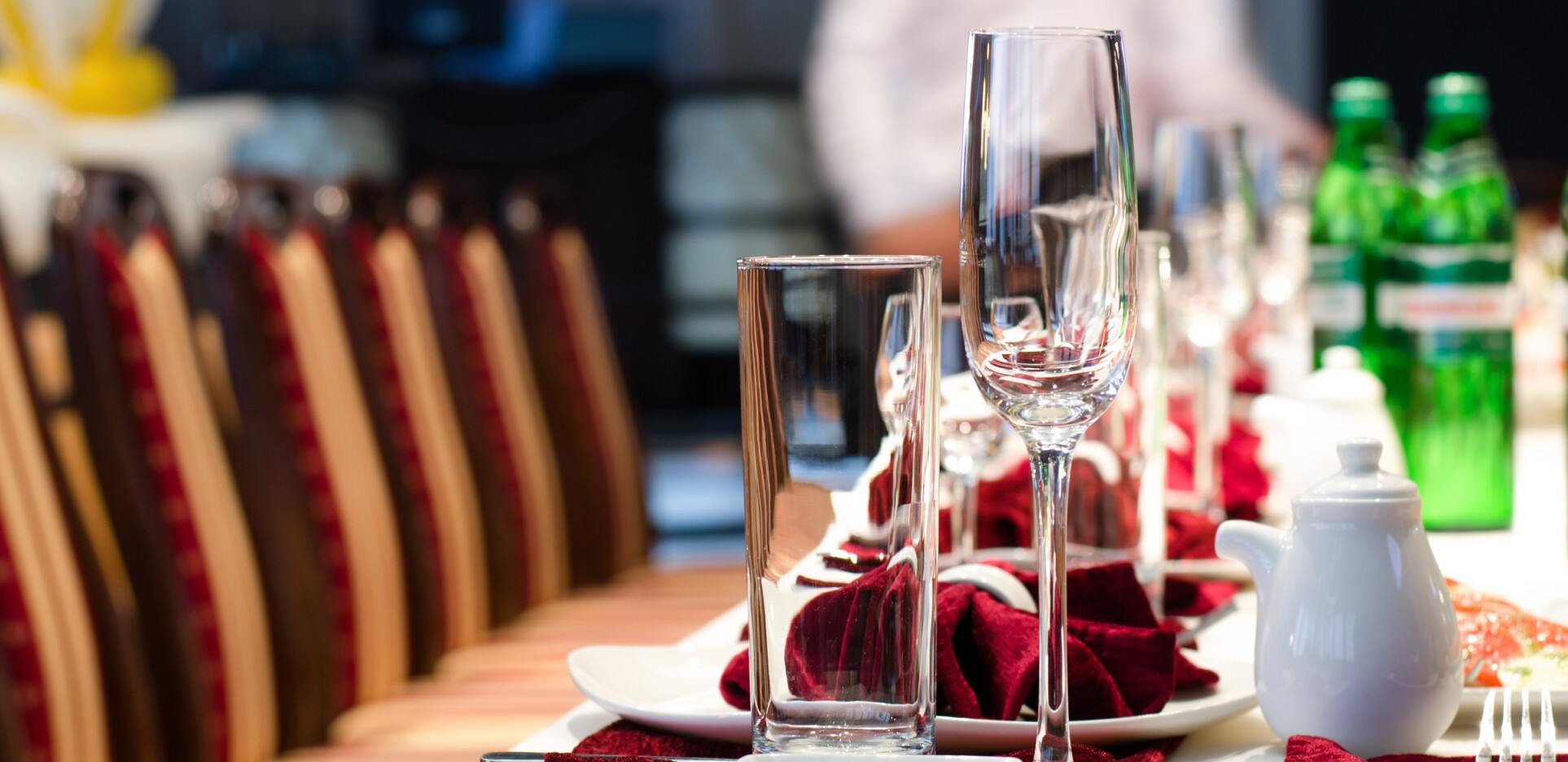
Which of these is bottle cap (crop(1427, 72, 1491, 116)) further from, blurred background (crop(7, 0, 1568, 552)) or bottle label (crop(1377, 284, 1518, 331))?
blurred background (crop(7, 0, 1568, 552))

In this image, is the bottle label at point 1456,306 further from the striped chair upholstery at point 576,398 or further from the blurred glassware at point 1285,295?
the striped chair upholstery at point 576,398

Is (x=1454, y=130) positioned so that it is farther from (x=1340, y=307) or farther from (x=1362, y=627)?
(x=1362, y=627)

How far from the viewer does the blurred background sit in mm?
6191

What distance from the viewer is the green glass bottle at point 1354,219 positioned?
1.10m

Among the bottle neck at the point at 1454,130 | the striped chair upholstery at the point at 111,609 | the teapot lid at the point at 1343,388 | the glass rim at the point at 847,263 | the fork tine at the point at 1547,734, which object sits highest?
the bottle neck at the point at 1454,130

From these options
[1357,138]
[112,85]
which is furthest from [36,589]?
[112,85]

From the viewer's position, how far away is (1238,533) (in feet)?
1.94

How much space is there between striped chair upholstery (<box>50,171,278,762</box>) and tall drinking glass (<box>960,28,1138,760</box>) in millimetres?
1069

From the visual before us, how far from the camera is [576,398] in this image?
2.43 metres

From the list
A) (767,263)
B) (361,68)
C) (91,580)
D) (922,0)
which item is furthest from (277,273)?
(361,68)

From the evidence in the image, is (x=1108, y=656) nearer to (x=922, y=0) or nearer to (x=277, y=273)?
(x=277, y=273)

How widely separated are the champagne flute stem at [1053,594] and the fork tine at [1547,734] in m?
0.14

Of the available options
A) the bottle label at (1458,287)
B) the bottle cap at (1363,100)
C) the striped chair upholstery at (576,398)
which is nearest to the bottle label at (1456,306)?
the bottle label at (1458,287)

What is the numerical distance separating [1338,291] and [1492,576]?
293 millimetres
